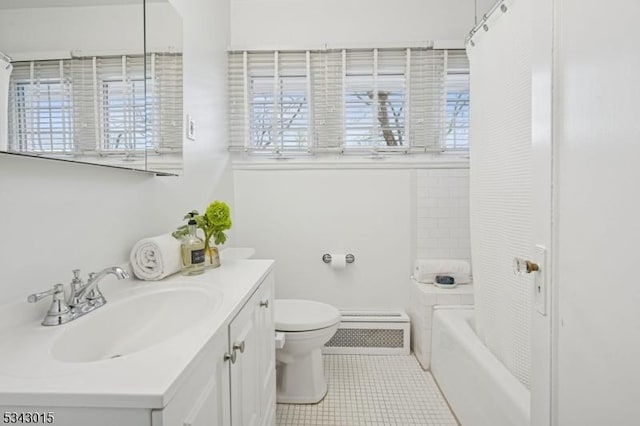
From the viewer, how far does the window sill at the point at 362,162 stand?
2387 mm

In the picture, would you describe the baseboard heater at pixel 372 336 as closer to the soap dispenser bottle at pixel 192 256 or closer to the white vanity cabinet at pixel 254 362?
the white vanity cabinet at pixel 254 362

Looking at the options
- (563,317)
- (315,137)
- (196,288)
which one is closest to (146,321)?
(196,288)

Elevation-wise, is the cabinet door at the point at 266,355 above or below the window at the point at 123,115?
below

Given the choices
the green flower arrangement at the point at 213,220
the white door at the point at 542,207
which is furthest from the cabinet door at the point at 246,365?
the white door at the point at 542,207

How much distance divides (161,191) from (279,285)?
126cm

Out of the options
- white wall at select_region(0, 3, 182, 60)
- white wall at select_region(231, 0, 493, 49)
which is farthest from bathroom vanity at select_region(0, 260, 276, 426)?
white wall at select_region(231, 0, 493, 49)

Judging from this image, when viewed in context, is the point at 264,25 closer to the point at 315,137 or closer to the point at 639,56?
the point at 315,137

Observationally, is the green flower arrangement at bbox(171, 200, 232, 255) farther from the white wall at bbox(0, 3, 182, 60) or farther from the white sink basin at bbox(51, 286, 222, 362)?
the white wall at bbox(0, 3, 182, 60)

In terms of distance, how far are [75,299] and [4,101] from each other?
0.53 meters

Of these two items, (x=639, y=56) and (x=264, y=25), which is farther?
(x=264, y=25)

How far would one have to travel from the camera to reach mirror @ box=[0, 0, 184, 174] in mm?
789

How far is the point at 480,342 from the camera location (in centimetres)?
155

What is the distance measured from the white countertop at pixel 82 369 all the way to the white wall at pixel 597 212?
0.82 meters

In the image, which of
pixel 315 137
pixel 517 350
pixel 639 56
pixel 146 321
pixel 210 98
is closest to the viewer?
pixel 639 56
